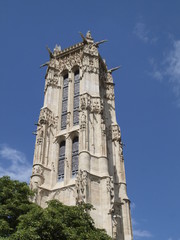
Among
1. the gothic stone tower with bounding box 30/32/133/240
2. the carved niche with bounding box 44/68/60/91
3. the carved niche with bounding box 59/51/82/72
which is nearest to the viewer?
the gothic stone tower with bounding box 30/32/133/240

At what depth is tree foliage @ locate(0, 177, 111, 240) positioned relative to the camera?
13.1 meters

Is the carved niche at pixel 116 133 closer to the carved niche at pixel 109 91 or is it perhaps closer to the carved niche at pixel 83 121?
the carved niche at pixel 109 91

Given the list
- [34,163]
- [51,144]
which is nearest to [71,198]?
[34,163]

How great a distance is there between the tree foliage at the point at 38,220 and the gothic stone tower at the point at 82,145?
5.25 m

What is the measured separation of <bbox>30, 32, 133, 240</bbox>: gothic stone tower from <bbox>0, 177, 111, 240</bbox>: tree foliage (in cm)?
525

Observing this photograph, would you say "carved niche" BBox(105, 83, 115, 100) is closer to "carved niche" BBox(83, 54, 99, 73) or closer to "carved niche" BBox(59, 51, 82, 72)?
"carved niche" BBox(83, 54, 99, 73)

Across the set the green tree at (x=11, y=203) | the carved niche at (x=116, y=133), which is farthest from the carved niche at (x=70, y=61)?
the green tree at (x=11, y=203)

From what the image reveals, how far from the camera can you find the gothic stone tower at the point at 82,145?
22.1 m

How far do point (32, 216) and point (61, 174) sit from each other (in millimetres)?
13236

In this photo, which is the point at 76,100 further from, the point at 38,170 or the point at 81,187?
the point at 81,187

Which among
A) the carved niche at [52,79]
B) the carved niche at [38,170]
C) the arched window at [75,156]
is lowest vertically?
the carved niche at [38,170]

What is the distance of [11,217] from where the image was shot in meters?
15.6

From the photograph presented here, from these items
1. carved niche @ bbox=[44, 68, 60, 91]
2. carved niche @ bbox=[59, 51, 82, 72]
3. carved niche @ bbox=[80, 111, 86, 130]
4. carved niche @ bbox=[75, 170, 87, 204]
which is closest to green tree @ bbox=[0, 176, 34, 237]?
→ carved niche @ bbox=[75, 170, 87, 204]

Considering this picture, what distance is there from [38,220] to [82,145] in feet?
38.3
